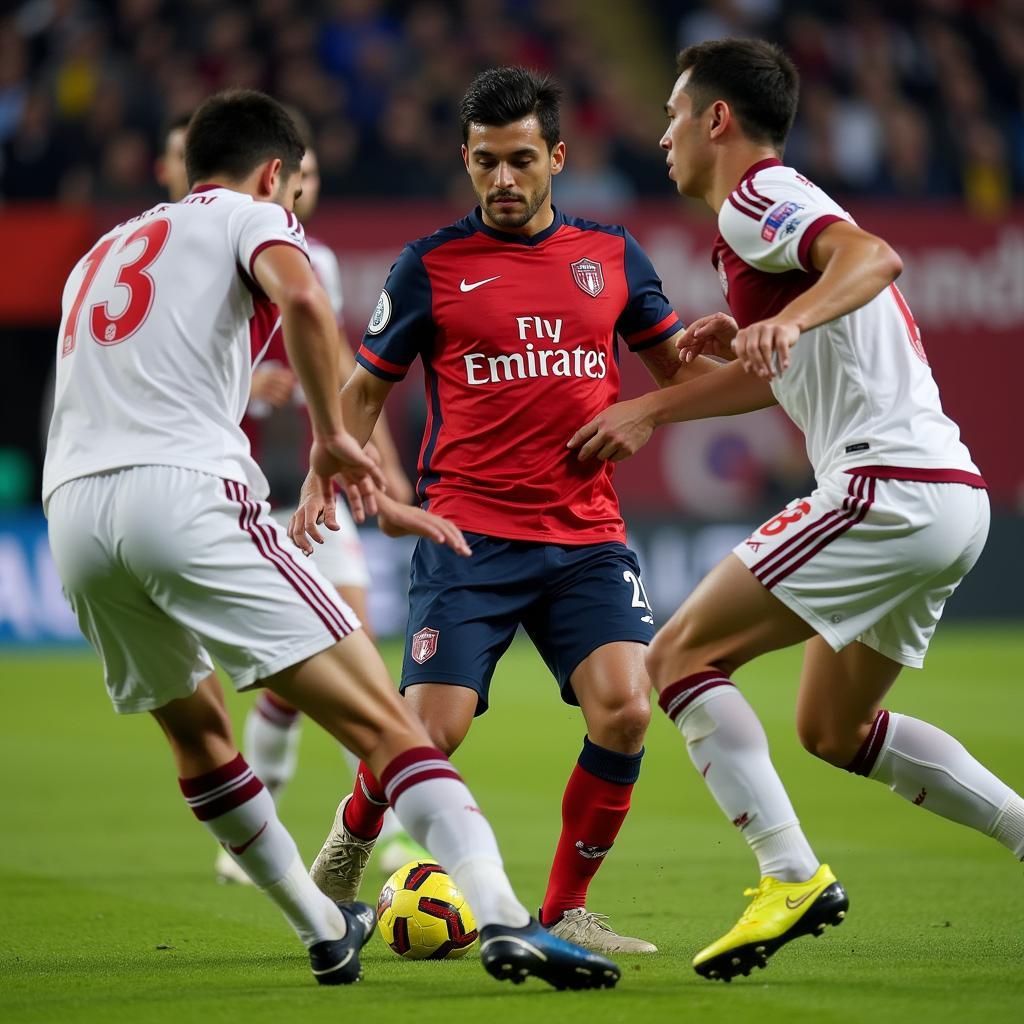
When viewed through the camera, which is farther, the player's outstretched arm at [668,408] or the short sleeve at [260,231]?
the player's outstretched arm at [668,408]

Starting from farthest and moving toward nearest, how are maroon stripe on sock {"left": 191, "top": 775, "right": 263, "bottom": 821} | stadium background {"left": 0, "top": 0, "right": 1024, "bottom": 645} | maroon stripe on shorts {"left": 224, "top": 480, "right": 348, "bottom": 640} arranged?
stadium background {"left": 0, "top": 0, "right": 1024, "bottom": 645} → maroon stripe on sock {"left": 191, "top": 775, "right": 263, "bottom": 821} → maroon stripe on shorts {"left": 224, "top": 480, "right": 348, "bottom": 640}

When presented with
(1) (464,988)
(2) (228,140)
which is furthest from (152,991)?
(2) (228,140)

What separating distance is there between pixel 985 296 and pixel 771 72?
1238cm

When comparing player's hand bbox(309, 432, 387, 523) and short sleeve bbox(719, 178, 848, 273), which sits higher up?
short sleeve bbox(719, 178, 848, 273)

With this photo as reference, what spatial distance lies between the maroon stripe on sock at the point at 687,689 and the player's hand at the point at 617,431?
2.46 feet

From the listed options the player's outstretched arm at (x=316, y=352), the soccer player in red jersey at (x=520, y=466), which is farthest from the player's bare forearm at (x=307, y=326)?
the soccer player in red jersey at (x=520, y=466)

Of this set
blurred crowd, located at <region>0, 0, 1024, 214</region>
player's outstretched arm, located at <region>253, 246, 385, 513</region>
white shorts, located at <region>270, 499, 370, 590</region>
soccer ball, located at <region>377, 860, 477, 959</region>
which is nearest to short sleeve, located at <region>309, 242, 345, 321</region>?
white shorts, located at <region>270, 499, 370, 590</region>

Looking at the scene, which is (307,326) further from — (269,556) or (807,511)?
(807,511)

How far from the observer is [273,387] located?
6578 mm

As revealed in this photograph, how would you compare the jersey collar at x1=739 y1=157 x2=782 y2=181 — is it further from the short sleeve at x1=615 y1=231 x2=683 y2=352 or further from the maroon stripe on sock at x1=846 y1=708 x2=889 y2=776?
the maroon stripe on sock at x1=846 y1=708 x2=889 y2=776

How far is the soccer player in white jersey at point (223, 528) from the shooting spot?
157 inches

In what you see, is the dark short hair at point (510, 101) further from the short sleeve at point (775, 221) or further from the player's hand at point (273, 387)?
the player's hand at point (273, 387)

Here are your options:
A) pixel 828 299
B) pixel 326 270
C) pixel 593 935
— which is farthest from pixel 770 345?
pixel 326 270

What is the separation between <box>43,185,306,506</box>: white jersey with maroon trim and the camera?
411cm
